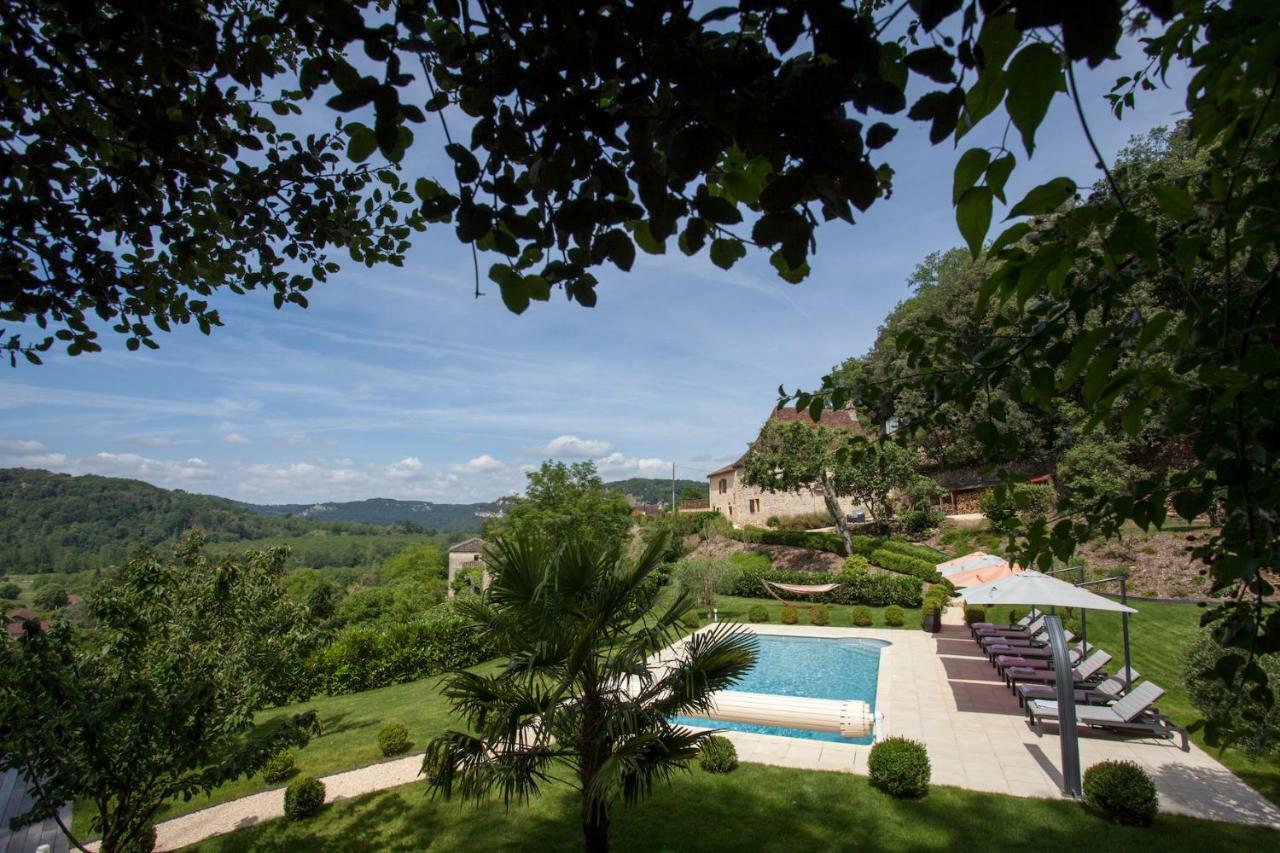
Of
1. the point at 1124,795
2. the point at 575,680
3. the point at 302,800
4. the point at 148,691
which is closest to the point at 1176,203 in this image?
Result: the point at 575,680

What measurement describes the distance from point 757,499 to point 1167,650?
1082 inches

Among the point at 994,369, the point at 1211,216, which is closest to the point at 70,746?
the point at 994,369

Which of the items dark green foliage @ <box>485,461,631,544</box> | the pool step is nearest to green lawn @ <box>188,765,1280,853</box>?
the pool step

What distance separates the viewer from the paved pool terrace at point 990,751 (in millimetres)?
6898

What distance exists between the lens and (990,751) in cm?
835

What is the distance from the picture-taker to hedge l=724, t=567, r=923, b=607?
759 inches

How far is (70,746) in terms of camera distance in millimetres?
4312

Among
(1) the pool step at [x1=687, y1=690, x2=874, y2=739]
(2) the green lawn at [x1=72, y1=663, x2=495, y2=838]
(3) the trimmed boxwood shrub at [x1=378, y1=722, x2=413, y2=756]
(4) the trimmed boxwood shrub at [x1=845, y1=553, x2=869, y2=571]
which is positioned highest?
(4) the trimmed boxwood shrub at [x1=845, y1=553, x2=869, y2=571]

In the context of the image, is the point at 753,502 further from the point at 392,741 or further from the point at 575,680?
the point at 575,680

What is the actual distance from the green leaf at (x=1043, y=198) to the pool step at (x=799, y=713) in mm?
9466

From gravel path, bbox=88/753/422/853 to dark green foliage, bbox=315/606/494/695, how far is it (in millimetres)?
4994

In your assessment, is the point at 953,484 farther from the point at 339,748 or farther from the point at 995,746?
the point at 339,748

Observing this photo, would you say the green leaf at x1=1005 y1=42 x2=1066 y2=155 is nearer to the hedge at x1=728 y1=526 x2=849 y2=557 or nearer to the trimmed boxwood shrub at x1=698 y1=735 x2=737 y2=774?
the trimmed boxwood shrub at x1=698 y1=735 x2=737 y2=774

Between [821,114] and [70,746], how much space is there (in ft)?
19.8
